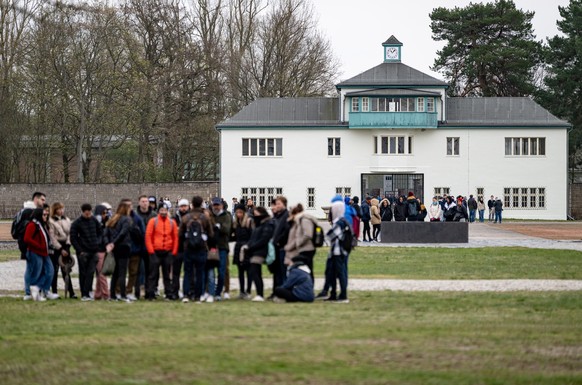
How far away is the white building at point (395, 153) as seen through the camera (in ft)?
240

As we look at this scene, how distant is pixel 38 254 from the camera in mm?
20297

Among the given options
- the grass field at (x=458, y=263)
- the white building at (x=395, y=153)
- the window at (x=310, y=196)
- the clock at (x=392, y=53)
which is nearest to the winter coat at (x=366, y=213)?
the grass field at (x=458, y=263)

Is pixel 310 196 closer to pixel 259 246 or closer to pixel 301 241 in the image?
pixel 259 246

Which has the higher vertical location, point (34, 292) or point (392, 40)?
point (392, 40)

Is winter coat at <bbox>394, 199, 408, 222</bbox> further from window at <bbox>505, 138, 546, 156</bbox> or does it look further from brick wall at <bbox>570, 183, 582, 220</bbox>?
brick wall at <bbox>570, 183, 582, 220</bbox>

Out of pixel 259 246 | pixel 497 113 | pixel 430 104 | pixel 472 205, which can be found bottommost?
pixel 259 246

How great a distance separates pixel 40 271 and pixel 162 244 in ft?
7.26

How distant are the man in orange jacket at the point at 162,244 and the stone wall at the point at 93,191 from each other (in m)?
52.2

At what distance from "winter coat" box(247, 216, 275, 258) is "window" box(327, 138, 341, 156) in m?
54.0

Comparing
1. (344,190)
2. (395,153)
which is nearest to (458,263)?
(344,190)

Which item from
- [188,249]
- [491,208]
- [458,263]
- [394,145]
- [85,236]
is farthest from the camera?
[394,145]

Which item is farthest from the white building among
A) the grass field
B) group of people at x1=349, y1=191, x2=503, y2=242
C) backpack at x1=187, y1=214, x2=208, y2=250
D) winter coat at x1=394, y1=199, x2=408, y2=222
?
backpack at x1=187, y1=214, x2=208, y2=250

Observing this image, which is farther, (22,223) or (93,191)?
(93,191)

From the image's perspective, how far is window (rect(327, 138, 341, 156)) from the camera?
242 ft
